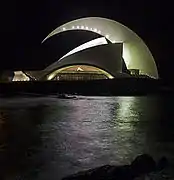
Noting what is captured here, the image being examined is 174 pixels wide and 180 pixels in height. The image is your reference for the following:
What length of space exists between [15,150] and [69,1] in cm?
2446

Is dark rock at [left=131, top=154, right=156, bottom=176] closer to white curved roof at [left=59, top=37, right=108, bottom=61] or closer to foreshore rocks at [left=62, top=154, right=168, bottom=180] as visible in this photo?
foreshore rocks at [left=62, top=154, right=168, bottom=180]

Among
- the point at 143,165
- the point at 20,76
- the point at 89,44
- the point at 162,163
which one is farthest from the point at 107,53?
the point at 143,165

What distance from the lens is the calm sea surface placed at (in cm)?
530

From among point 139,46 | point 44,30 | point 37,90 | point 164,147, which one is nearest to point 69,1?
point 44,30

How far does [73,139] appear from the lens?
7.04 metres

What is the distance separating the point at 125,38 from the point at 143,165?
29.7 metres

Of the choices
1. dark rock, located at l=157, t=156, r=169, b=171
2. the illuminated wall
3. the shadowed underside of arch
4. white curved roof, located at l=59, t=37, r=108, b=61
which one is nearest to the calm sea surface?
dark rock, located at l=157, t=156, r=169, b=171

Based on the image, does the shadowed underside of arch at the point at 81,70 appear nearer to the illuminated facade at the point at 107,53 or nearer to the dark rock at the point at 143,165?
the illuminated facade at the point at 107,53

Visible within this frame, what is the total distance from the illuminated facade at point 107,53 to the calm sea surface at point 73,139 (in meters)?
19.6

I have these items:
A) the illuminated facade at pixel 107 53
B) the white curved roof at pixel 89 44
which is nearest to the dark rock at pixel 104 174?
the illuminated facade at pixel 107 53

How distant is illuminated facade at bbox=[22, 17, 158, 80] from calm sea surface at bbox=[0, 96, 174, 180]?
1962 cm

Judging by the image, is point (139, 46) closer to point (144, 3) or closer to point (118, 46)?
point (118, 46)

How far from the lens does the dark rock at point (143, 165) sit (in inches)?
191

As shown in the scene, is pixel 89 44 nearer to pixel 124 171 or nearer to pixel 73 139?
pixel 73 139
